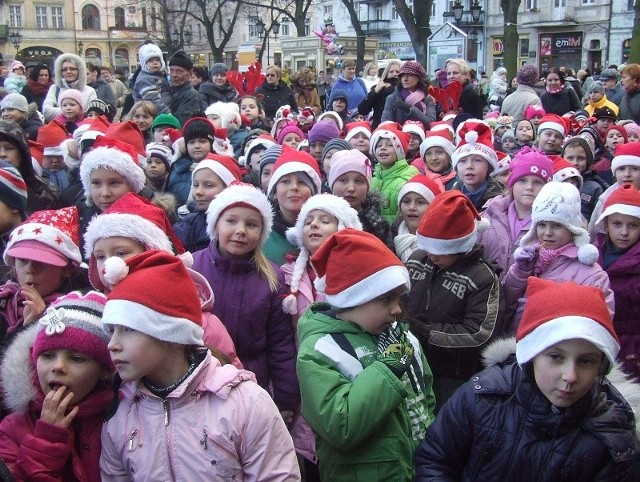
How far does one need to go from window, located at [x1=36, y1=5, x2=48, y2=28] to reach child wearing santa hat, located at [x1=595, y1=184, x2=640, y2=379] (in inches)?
3056

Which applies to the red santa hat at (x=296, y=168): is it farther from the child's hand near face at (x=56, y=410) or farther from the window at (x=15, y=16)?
the window at (x=15, y=16)

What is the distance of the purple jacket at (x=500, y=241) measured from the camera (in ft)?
15.5

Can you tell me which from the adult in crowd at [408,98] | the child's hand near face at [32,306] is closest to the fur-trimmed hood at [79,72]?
the adult in crowd at [408,98]

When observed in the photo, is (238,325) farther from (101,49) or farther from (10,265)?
(101,49)

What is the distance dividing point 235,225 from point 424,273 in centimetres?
111

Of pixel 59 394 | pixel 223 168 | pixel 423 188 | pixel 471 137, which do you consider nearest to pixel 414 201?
pixel 423 188

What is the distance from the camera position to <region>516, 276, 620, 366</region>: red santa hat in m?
2.37

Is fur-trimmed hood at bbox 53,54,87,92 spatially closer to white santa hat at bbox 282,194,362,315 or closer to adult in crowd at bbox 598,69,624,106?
white santa hat at bbox 282,194,362,315

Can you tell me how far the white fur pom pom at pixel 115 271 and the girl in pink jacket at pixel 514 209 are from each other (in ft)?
9.38

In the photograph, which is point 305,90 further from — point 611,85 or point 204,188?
point 204,188

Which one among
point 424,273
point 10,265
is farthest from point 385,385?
point 10,265

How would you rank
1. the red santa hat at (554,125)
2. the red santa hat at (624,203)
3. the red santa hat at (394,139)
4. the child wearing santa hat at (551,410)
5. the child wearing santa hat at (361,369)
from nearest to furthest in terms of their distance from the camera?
1. the child wearing santa hat at (551,410)
2. the child wearing santa hat at (361,369)
3. the red santa hat at (624,203)
4. the red santa hat at (394,139)
5. the red santa hat at (554,125)

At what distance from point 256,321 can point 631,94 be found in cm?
840

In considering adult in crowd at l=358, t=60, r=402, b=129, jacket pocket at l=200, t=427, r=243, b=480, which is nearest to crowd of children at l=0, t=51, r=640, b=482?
jacket pocket at l=200, t=427, r=243, b=480
